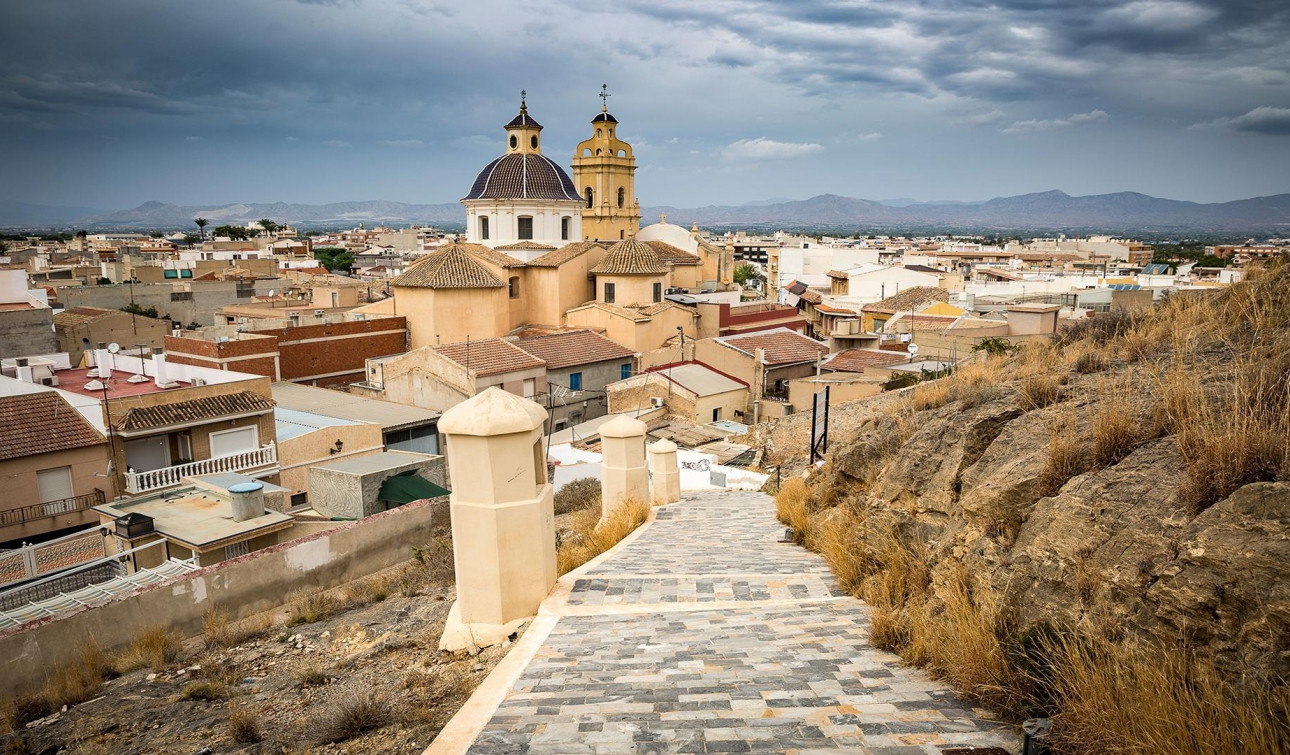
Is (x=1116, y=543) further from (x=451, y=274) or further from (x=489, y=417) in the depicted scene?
(x=451, y=274)

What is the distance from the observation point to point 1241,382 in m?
4.08

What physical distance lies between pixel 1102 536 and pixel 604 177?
1567 inches

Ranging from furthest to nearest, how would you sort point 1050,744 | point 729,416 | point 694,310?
point 694,310 < point 729,416 < point 1050,744

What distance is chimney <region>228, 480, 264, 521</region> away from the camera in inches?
467

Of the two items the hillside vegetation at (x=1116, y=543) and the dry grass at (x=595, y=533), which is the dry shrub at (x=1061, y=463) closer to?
the hillside vegetation at (x=1116, y=543)

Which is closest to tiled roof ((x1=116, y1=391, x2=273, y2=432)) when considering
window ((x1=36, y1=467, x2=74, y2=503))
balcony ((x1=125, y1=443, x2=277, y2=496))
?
balcony ((x1=125, y1=443, x2=277, y2=496))

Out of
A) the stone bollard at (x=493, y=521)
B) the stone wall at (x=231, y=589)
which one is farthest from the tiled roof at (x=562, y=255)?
the stone bollard at (x=493, y=521)

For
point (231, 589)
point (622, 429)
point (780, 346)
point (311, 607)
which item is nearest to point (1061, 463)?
point (622, 429)

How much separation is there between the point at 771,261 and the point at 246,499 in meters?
64.7

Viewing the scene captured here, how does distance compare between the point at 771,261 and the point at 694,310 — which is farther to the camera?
the point at 771,261

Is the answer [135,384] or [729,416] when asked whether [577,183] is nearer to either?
[729,416]

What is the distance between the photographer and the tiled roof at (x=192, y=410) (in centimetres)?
1494

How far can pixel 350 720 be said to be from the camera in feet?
14.1

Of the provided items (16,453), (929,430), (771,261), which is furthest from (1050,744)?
(771,261)
